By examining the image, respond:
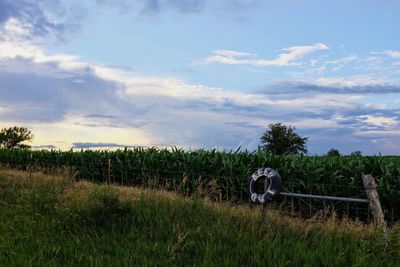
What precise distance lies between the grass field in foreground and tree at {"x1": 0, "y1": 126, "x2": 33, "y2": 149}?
62.1m

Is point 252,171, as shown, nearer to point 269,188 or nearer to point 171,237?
point 269,188

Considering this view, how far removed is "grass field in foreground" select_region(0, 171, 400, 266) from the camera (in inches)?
264

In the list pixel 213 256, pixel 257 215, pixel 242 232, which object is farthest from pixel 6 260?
pixel 257 215

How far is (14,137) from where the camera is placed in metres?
69.2

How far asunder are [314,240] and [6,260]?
4775mm

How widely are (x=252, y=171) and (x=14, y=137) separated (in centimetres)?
6171

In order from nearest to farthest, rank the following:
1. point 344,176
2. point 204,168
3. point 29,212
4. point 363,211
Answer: point 29,212 → point 363,211 → point 344,176 → point 204,168

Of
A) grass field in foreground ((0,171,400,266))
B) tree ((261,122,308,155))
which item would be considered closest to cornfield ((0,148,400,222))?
grass field in foreground ((0,171,400,266))

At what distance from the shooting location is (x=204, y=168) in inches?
634

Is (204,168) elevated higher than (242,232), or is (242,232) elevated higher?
(204,168)

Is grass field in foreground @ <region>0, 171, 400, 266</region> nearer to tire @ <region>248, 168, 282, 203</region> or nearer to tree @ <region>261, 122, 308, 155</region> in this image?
tire @ <region>248, 168, 282, 203</region>

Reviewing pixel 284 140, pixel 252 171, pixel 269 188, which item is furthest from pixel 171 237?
pixel 284 140

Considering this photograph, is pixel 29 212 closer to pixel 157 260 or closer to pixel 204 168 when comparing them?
pixel 157 260

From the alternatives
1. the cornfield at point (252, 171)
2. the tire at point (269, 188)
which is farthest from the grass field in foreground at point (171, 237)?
the cornfield at point (252, 171)
